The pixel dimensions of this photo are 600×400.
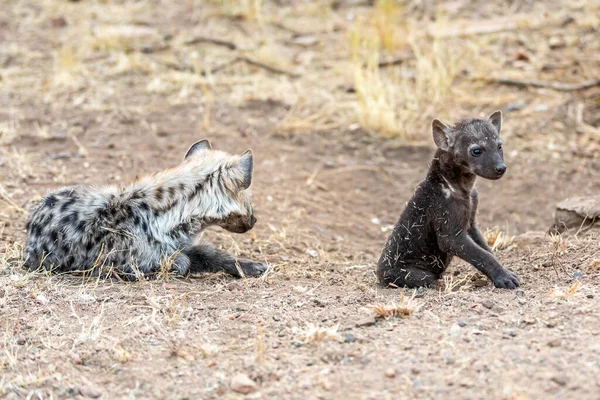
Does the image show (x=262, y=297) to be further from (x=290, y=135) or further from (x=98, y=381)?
(x=290, y=135)

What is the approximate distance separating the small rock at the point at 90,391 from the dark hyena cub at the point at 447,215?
238 cm

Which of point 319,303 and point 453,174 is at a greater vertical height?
point 453,174

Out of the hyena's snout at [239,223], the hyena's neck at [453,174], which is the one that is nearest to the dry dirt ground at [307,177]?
the hyena's snout at [239,223]

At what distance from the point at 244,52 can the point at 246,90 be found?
3.84ft

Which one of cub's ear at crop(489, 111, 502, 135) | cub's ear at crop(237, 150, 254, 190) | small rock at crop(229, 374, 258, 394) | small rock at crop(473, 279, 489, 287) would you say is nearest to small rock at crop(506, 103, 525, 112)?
cub's ear at crop(489, 111, 502, 135)

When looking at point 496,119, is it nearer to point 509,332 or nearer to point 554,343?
point 509,332

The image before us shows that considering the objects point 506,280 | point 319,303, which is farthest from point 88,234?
point 506,280

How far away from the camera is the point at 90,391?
13.7ft

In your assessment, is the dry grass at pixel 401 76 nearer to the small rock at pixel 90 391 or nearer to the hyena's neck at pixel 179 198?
the hyena's neck at pixel 179 198

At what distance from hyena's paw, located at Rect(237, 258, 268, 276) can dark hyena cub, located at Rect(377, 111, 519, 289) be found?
0.87m

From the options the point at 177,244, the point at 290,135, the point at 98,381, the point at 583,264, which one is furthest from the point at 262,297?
the point at 290,135

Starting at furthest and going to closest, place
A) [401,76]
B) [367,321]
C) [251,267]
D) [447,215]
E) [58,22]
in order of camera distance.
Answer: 1. [58,22]
2. [401,76]
3. [251,267]
4. [447,215]
5. [367,321]

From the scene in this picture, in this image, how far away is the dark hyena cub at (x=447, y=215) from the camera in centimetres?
557

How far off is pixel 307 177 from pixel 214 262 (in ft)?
8.77
